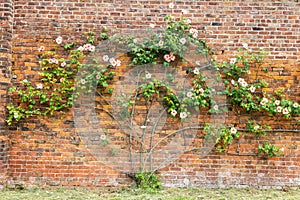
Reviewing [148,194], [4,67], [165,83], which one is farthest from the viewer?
[165,83]

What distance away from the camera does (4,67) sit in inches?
177

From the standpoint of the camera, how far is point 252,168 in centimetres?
464

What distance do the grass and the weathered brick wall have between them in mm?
447

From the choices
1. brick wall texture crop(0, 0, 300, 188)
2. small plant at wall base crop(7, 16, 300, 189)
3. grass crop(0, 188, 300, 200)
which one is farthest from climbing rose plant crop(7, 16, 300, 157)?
grass crop(0, 188, 300, 200)

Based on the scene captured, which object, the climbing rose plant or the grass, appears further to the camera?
the climbing rose plant

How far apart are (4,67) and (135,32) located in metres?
1.85

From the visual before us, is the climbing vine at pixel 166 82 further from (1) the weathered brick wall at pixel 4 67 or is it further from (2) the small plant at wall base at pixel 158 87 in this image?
(1) the weathered brick wall at pixel 4 67

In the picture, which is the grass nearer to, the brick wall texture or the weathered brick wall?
the brick wall texture

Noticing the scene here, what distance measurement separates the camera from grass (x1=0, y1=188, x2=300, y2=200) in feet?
13.7

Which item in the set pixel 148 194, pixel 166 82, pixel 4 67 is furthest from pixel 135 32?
pixel 148 194

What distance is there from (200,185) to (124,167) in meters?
1.09

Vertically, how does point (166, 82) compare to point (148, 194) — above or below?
above

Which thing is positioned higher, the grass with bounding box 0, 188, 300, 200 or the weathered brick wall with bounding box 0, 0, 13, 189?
the weathered brick wall with bounding box 0, 0, 13, 189

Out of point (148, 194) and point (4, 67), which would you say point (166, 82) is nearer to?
point (148, 194)
